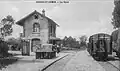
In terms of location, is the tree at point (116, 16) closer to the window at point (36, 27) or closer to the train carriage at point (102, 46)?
the window at point (36, 27)

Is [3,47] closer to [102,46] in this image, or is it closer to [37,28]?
[102,46]

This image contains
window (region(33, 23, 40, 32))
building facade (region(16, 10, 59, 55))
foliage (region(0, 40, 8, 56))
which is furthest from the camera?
window (region(33, 23, 40, 32))

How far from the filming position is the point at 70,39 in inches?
4003

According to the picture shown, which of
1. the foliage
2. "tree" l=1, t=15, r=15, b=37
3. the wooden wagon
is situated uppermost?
"tree" l=1, t=15, r=15, b=37

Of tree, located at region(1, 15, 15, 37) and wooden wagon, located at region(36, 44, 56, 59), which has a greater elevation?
tree, located at region(1, 15, 15, 37)

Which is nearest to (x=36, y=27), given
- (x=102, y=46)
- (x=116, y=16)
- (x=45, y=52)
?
(x=116, y=16)

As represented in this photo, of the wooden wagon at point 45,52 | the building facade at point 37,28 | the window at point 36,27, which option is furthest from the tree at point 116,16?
the wooden wagon at point 45,52

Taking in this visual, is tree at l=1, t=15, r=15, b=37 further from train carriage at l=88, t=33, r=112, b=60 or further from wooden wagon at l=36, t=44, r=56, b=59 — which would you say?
train carriage at l=88, t=33, r=112, b=60

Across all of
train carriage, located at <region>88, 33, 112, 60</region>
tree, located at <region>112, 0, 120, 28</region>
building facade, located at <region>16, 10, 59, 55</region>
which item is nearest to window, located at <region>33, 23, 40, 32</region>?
building facade, located at <region>16, 10, 59, 55</region>

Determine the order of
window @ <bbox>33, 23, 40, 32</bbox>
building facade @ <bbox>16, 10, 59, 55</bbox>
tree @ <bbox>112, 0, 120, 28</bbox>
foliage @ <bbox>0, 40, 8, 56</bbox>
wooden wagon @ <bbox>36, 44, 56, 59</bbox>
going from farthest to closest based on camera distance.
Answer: window @ <bbox>33, 23, 40, 32</bbox>, building facade @ <bbox>16, 10, 59, 55</bbox>, tree @ <bbox>112, 0, 120, 28</bbox>, wooden wagon @ <bbox>36, 44, 56, 59</bbox>, foliage @ <bbox>0, 40, 8, 56</bbox>

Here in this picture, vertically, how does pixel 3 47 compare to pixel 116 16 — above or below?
below

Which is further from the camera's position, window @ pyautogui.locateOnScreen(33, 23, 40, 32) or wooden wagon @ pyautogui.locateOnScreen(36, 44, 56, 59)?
window @ pyautogui.locateOnScreen(33, 23, 40, 32)

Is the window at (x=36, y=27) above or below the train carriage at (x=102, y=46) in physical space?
above

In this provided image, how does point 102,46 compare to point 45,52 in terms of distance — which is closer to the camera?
point 102,46
